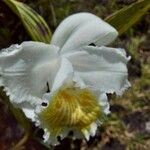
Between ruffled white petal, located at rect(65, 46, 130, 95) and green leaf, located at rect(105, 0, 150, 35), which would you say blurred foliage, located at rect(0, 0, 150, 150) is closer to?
green leaf, located at rect(105, 0, 150, 35)

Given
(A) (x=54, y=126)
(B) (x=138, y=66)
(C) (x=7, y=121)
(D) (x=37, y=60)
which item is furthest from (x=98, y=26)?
(B) (x=138, y=66)

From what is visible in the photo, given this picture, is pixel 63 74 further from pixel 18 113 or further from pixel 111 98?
pixel 111 98

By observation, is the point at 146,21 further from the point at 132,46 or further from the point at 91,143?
the point at 91,143

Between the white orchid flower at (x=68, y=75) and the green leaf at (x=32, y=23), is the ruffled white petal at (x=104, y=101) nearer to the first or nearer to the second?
the white orchid flower at (x=68, y=75)

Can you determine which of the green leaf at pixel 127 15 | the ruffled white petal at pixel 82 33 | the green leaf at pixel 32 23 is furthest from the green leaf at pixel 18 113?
the green leaf at pixel 127 15

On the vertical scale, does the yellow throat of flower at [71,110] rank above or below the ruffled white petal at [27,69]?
below

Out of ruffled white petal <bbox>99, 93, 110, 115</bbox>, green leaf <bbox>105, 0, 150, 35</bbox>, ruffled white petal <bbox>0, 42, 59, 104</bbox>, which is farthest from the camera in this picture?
green leaf <bbox>105, 0, 150, 35</bbox>

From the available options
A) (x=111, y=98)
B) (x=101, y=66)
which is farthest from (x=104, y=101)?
(x=111, y=98)

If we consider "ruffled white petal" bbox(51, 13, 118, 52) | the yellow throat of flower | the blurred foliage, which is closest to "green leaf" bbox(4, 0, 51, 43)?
"ruffled white petal" bbox(51, 13, 118, 52)
